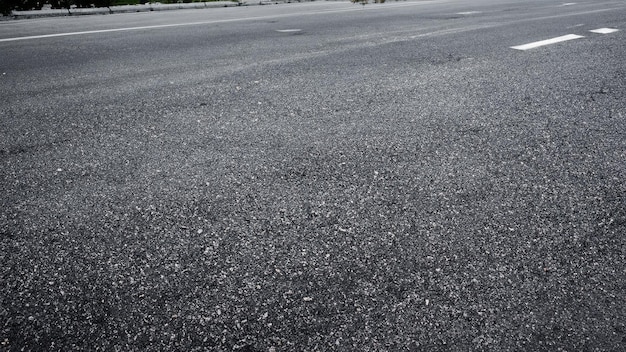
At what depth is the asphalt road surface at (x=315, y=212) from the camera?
1292 millimetres

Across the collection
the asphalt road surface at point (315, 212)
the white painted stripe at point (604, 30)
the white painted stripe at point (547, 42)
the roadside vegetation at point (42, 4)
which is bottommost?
the asphalt road surface at point (315, 212)

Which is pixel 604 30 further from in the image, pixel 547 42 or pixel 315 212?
pixel 315 212

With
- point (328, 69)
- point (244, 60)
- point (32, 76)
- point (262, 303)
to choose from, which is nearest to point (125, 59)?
point (32, 76)

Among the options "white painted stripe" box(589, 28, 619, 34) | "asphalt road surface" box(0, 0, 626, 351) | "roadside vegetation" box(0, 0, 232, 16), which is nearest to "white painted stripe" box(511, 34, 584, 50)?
"white painted stripe" box(589, 28, 619, 34)

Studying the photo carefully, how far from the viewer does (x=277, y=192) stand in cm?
201

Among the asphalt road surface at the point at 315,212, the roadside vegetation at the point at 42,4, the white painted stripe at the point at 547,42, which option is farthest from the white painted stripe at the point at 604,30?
the roadside vegetation at the point at 42,4

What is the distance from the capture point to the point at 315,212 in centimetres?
185

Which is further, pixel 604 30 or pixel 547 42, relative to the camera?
pixel 604 30

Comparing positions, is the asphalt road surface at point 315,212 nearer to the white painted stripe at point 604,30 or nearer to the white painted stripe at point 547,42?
the white painted stripe at point 547,42

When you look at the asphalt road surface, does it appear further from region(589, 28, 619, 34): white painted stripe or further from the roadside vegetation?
the roadside vegetation

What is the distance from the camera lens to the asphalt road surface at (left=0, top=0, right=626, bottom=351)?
50.9 inches

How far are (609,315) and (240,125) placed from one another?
91.7 inches

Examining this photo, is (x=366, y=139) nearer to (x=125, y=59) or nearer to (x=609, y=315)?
(x=609, y=315)

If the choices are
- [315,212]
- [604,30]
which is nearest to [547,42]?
[604,30]
